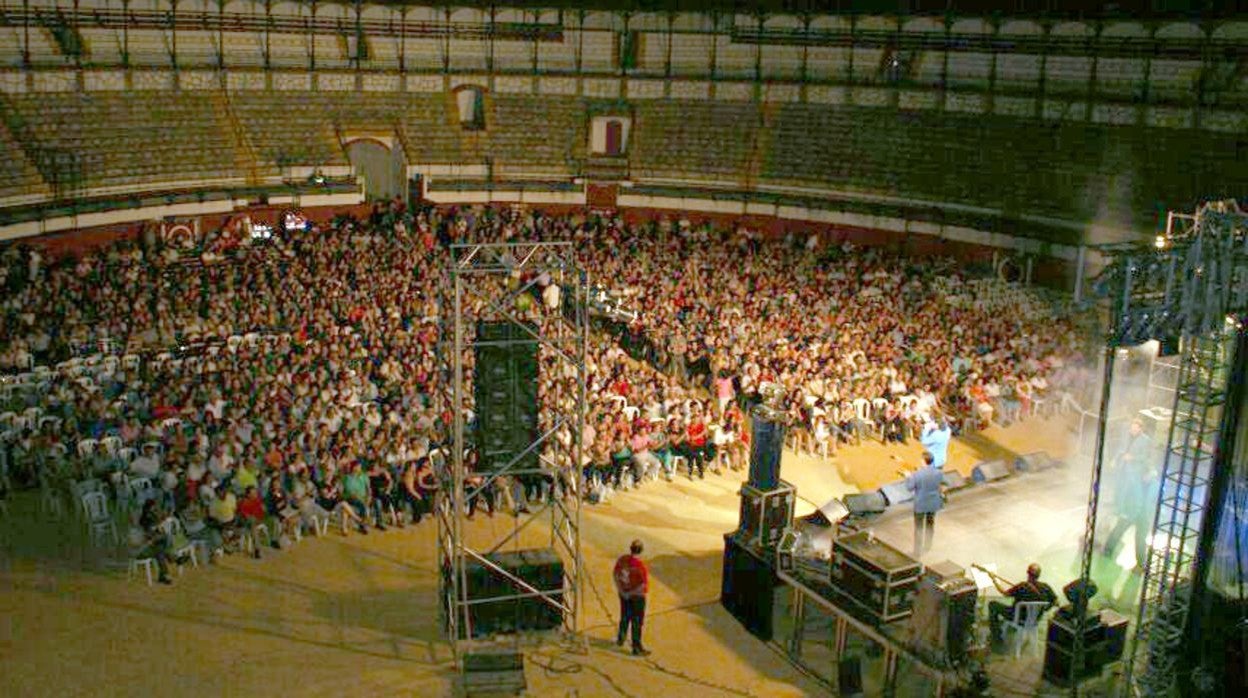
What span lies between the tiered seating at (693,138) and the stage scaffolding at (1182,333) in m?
23.4

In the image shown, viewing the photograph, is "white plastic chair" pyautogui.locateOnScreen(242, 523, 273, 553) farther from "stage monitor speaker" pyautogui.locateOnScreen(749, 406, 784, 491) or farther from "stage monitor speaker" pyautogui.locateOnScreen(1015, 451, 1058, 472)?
"stage monitor speaker" pyautogui.locateOnScreen(1015, 451, 1058, 472)

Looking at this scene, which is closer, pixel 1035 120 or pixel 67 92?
pixel 67 92

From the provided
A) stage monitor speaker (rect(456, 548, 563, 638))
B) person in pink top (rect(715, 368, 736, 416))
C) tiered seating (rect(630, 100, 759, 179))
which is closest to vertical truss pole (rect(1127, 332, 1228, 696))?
stage monitor speaker (rect(456, 548, 563, 638))

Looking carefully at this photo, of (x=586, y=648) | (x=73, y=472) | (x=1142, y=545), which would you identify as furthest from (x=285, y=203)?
(x=1142, y=545)

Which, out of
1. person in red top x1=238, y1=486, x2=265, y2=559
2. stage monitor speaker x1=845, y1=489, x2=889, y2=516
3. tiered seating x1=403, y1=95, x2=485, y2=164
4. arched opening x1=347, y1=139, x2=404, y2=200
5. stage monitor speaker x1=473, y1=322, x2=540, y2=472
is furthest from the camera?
arched opening x1=347, y1=139, x2=404, y2=200

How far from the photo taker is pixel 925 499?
623 inches

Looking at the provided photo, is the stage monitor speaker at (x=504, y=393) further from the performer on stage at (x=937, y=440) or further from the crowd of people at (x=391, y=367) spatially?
the performer on stage at (x=937, y=440)

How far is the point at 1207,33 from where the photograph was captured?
98.9ft

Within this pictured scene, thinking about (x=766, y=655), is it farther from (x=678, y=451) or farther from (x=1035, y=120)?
(x=1035, y=120)

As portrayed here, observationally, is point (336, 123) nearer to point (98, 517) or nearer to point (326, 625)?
point (98, 517)

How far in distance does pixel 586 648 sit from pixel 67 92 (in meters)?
23.3

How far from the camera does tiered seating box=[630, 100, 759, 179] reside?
35.2 metres

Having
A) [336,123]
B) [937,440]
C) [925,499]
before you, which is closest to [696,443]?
[937,440]

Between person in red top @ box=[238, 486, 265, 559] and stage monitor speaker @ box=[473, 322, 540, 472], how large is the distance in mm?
4096
